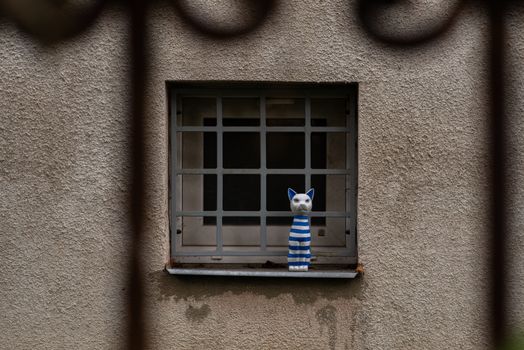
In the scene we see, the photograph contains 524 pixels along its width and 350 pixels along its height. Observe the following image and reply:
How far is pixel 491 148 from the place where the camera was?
10.8 ft

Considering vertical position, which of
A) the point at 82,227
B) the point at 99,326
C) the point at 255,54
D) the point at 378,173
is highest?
the point at 255,54

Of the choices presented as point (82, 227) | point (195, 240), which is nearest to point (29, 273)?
point (82, 227)

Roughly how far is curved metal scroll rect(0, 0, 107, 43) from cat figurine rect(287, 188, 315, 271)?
1549 millimetres

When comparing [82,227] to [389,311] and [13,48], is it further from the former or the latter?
[389,311]

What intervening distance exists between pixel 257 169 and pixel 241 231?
41 cm

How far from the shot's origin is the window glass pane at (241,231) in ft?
11.8

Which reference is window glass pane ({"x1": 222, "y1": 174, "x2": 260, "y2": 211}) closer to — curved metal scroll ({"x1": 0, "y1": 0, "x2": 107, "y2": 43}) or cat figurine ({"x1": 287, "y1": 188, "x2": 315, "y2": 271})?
cat figurine ({"x1": 287, "y1": 188, "x2": 315, "y2": 271})

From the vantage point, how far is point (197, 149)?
357 cm

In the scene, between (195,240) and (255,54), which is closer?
(255,54)

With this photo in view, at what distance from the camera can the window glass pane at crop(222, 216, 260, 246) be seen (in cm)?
358

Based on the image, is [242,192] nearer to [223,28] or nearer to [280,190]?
[280,190]

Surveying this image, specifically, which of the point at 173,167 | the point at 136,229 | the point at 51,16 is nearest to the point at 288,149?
the point at 173,167

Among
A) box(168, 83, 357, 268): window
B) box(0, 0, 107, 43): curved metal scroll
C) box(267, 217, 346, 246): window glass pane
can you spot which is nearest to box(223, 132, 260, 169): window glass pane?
box(168, 83, 357, 268): window

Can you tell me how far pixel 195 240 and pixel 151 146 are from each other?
0.67 metres
